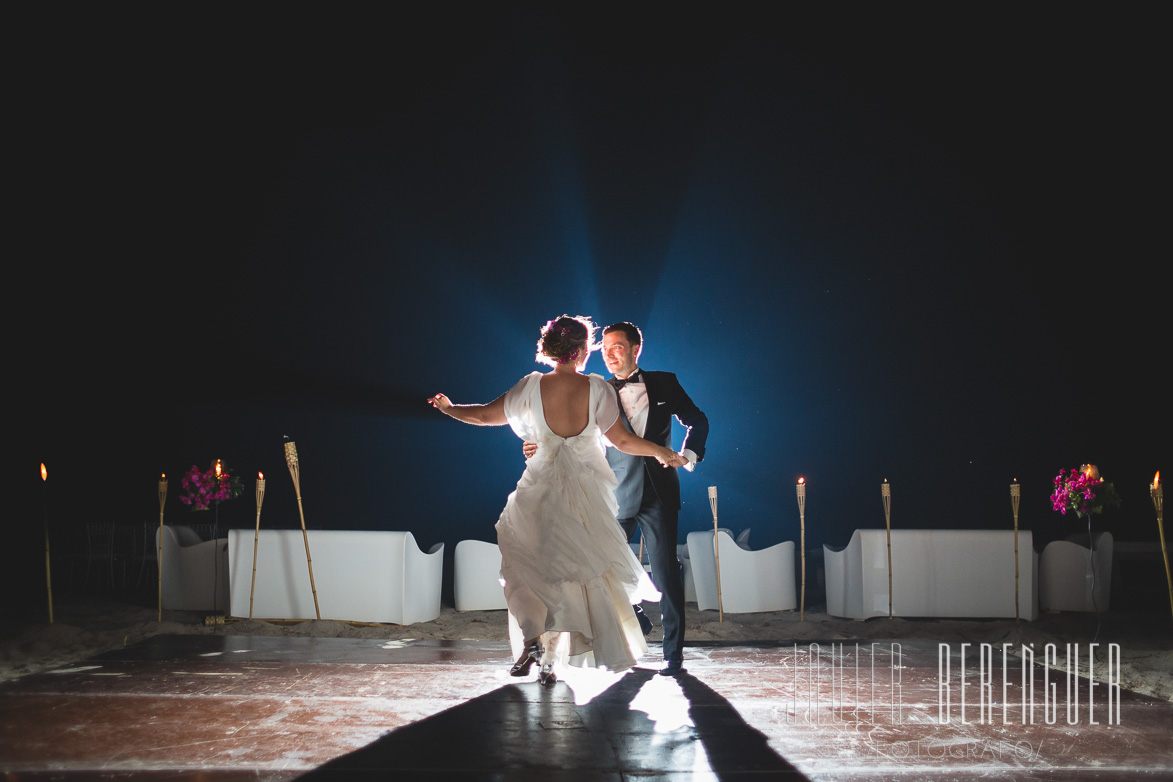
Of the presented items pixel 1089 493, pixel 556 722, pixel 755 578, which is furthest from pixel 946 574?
pixel 556 722

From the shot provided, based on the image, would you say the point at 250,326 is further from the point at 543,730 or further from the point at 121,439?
the point at 543,730

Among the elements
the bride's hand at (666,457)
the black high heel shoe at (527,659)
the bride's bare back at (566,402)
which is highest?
the bride's bare back at (566,402)

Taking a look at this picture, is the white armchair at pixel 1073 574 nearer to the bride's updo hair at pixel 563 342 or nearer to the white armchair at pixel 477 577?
the white armchair at pixel 477 577

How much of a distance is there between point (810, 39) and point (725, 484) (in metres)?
4.52

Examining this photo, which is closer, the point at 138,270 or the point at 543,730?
the point at 543,730

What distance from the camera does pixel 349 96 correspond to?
844 centimetres

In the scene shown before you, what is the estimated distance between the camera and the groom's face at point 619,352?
12.0 ft

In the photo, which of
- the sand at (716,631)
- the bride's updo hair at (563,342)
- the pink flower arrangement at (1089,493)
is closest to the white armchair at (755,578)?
the sand at (716,631)

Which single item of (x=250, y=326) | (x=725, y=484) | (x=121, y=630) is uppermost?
(x=250, y=326)

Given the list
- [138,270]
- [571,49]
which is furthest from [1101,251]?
[138,270]

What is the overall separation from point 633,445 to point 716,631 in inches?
86.6

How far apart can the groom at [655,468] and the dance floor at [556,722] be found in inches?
11.7

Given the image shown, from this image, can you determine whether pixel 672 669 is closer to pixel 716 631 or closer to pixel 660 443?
pixel 660 443

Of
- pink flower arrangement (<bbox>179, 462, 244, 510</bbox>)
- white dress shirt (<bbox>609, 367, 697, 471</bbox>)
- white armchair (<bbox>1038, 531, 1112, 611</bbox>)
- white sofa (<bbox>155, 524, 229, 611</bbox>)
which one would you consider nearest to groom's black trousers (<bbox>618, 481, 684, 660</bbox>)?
white dress shirt (<bbox>609, 367, 697, 471</bbox>)
